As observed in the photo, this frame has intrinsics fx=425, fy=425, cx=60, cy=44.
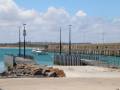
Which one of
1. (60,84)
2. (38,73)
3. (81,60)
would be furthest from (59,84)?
(81,60)

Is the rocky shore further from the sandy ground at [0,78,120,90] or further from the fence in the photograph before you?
the fence

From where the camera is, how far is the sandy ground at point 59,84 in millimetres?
21703

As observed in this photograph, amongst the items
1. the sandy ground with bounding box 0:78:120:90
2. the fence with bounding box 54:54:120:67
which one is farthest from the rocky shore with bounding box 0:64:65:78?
the fence with bounding box 54:54:120:67

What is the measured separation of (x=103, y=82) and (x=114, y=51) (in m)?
88.8

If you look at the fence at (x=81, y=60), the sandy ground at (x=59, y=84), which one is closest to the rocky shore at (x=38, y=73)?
the sandy ground at (x=59, y=84)

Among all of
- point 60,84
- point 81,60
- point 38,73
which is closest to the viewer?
point 60,84

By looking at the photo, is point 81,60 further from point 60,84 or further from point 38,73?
point 60,84

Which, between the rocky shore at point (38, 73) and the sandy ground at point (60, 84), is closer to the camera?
the sandy ground at point (60, 84)

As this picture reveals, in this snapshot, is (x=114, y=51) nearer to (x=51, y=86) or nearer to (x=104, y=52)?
(x=104, y=52)

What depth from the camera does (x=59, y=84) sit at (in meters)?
23.3

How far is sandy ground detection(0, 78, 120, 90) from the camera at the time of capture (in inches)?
854

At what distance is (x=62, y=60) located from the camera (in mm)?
74062

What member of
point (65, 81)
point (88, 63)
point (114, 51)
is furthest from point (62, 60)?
point (65, 81)

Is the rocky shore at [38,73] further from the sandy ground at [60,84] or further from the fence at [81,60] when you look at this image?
the fence at [81,60]
